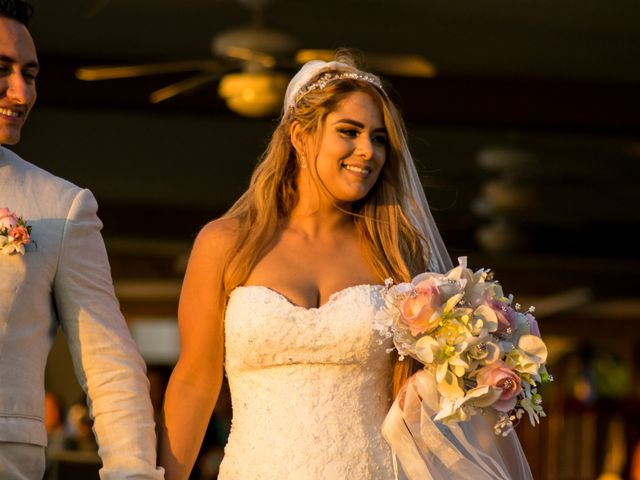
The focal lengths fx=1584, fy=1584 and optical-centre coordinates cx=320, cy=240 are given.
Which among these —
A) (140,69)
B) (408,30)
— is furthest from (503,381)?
(408,30)

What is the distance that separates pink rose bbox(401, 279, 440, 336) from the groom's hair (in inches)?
44.0

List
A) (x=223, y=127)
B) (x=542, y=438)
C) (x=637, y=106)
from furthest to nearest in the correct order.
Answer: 1. (x=542, y=438)
2. (x=223, y=127)
3. (x=637, y=106)

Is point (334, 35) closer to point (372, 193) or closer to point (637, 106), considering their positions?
point (637, 106)

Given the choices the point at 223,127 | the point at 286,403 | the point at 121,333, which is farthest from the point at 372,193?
the point at 223,127

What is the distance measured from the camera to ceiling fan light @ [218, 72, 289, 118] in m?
8.67

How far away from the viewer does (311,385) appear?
4.00 m

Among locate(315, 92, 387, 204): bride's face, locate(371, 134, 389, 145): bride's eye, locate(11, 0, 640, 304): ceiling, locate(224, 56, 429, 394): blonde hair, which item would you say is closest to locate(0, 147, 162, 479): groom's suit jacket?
locate(224, 56, 429, 394): blonde hair

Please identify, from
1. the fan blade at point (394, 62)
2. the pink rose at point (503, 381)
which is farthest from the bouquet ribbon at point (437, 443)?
the fan blade at point (394, 62)

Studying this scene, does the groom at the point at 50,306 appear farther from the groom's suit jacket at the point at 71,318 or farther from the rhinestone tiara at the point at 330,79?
the rhinestone tiara at the point at 330,79

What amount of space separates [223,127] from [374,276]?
8.23 m

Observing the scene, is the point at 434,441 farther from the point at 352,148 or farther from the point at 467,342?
the point at 352,148

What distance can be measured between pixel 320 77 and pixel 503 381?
1.01 m

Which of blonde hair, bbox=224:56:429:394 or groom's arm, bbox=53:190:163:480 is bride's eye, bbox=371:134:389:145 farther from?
groom's arm, bbox=53:190:163:480

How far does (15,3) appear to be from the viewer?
355cm
